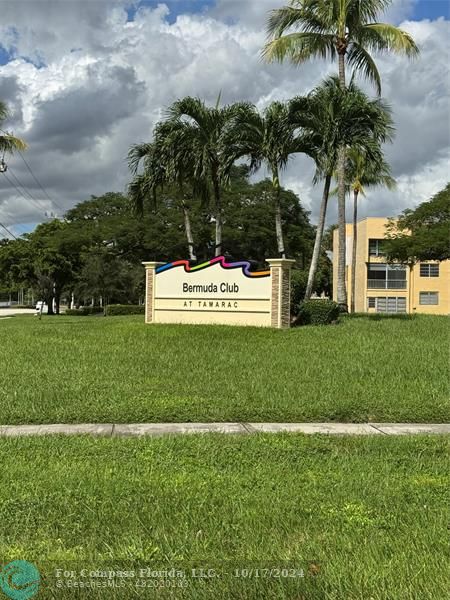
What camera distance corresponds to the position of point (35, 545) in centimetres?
356

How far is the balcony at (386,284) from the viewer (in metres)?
49.1

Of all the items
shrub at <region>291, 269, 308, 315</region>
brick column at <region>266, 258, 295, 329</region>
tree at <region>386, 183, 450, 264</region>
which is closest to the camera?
brick column at <region>266, 258, 295, 329</region>

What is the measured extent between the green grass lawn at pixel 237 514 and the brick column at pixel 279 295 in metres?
10.1

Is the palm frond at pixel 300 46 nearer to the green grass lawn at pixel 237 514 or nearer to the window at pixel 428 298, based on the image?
the green grass lawn at pixel 237 514

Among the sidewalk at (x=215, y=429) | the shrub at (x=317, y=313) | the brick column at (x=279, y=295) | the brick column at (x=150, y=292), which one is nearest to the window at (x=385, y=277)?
the shrub at (x=317, y=313)

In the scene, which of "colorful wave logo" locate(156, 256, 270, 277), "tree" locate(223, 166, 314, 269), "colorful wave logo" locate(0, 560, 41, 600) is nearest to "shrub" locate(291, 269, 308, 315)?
"colorful wave logo" locate(156, 256, 270, 277)

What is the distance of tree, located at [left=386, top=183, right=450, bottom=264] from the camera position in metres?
23.9

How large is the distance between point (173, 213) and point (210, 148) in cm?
2445

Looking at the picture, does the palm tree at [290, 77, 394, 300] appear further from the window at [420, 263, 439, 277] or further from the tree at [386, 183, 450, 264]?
the window at [420, 263, 439, 277]

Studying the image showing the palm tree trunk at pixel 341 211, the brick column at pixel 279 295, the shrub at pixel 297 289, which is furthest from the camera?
the palm tree trunk at pixel 341 211

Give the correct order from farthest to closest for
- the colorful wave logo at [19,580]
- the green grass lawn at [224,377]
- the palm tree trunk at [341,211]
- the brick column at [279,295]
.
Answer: the palm tree trunk at [341,211] < the brick column at [279,295] < the green grass lawn at [224,377] < the colorful wave logo at [19,580]

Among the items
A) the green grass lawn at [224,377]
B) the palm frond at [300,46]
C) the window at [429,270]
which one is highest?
the palm frond at [300,46]

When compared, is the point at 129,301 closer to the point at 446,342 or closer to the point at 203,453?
the point at 446,342

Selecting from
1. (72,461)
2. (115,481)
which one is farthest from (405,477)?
(72,461)
